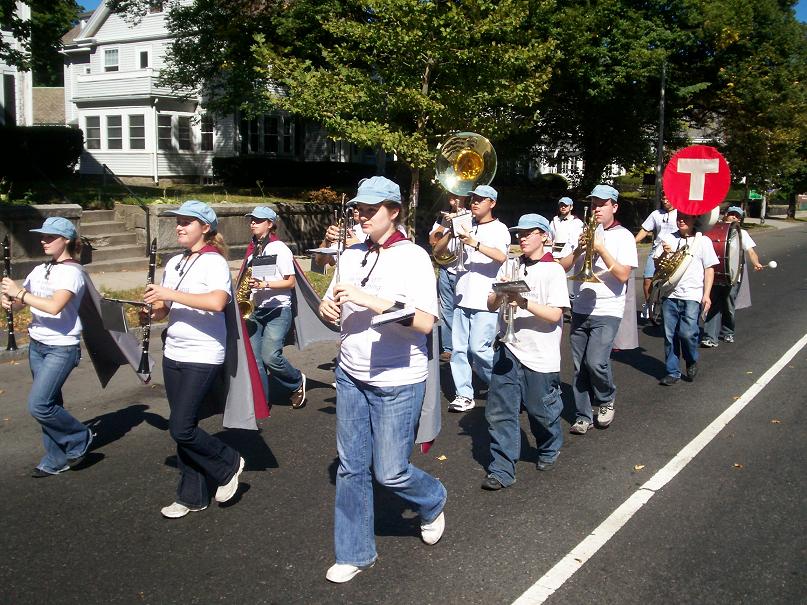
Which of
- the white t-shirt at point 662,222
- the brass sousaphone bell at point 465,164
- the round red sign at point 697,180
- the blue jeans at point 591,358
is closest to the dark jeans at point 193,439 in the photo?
the blue jeans at point 591,358

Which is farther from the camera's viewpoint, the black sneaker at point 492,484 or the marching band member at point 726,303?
the marching band member at point 726,303

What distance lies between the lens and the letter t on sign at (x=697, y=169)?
536 inches

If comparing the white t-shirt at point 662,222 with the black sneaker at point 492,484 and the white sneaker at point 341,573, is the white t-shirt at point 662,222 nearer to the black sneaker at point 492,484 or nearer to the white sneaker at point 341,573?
the black sneaker at point 492,484

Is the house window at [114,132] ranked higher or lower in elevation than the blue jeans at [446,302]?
higher


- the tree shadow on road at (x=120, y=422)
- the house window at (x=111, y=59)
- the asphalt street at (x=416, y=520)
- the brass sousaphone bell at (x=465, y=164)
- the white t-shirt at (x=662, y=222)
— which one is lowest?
the tree shadow on road at (x=120, y=422)

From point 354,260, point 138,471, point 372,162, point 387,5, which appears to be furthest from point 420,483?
point 372,162

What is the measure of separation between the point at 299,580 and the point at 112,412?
145 inches

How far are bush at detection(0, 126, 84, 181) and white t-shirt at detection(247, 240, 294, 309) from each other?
651 inches

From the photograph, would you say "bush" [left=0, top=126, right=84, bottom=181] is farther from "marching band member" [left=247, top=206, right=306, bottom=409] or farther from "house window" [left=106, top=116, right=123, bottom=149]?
"marching band member" [left=247, top=206, right=306, bottom=409]

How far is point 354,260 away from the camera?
4203 millimetres

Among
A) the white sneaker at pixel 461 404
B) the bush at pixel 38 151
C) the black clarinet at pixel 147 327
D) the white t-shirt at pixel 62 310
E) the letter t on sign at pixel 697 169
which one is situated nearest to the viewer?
the black clarinet at pixel 147 327

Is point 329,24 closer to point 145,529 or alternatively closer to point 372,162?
point 145,529

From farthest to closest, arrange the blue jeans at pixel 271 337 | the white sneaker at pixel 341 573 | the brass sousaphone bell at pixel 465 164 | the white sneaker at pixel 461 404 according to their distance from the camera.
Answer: the brass sousaphone bell at pixel 465 164
the white sneaker at pixel 461 404
the blue jeans at pixel 271 337
the white sneaker at pixel 341 573

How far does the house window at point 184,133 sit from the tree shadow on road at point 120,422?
2622cm
